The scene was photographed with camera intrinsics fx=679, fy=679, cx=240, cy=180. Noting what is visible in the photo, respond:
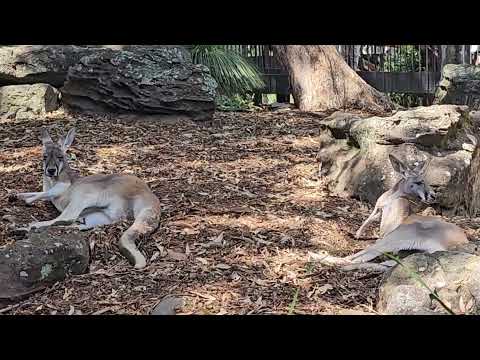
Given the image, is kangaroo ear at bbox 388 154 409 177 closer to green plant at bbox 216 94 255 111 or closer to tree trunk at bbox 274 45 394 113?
tree trunk at bbox 274 45 394 113

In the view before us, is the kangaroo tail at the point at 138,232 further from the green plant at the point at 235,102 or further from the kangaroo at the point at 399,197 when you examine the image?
the green plant at the point at 235,102

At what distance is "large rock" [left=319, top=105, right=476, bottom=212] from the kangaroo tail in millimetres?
1954

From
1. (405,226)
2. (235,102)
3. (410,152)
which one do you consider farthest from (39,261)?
(235,102)

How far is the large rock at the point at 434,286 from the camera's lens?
10.3 feet

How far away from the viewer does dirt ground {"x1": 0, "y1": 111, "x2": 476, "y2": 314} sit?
3.59 metres

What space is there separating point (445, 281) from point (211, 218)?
2.10m

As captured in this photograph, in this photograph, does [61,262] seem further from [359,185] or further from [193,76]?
[193,76]

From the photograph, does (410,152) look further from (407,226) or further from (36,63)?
(36,63)

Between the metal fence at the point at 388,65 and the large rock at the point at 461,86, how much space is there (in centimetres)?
228

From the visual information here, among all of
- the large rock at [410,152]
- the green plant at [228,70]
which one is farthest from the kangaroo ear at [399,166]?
the green plant at [228,70]

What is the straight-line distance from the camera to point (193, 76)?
7.90 metres

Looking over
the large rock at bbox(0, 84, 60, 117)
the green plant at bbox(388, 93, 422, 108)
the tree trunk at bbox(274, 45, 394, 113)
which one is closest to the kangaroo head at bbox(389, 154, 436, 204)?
the tree trunk at bbox(274, 45, 394, 113)

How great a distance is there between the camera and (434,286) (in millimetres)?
3281

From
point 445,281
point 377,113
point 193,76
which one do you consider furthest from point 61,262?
point 377,113
